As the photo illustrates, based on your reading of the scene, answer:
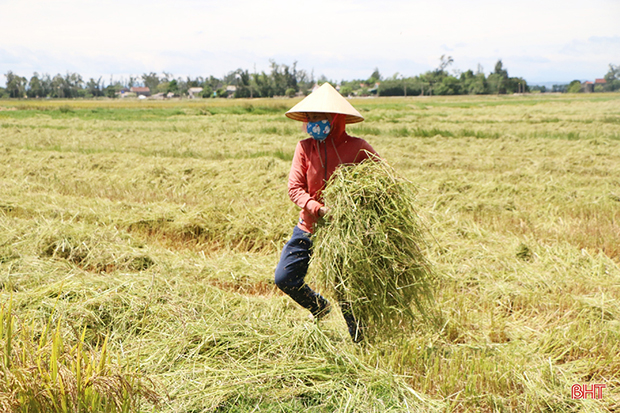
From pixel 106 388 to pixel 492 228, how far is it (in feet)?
16.0

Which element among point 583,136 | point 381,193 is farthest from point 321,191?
point 583,136

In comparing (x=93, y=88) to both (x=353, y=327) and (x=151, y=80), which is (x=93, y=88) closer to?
(x=151, y=80)

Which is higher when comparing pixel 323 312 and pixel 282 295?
pixel 323 312

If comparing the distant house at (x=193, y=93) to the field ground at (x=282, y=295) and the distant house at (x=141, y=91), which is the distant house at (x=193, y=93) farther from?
the field ground at (x=282, y=295)

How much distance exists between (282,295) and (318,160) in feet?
5.26

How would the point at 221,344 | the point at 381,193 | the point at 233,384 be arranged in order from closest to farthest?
the point at 233,384 → the point at 381,193 → the point at 221,344

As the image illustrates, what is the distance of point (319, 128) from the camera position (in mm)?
2951

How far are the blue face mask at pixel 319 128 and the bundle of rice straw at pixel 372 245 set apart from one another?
0.88ft

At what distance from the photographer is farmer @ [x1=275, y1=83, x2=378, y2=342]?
2.94 meters

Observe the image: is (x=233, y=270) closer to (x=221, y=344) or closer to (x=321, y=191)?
(x=221, y=344)

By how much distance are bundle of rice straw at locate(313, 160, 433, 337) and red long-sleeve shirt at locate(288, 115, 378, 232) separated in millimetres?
106

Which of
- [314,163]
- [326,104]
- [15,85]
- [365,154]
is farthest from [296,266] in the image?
[15,85]

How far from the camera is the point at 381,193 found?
273 cm

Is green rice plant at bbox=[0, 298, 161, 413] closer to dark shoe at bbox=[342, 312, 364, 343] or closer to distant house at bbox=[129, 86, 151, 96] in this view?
dark shoe at bbox=[342, 312, 364, 343]
